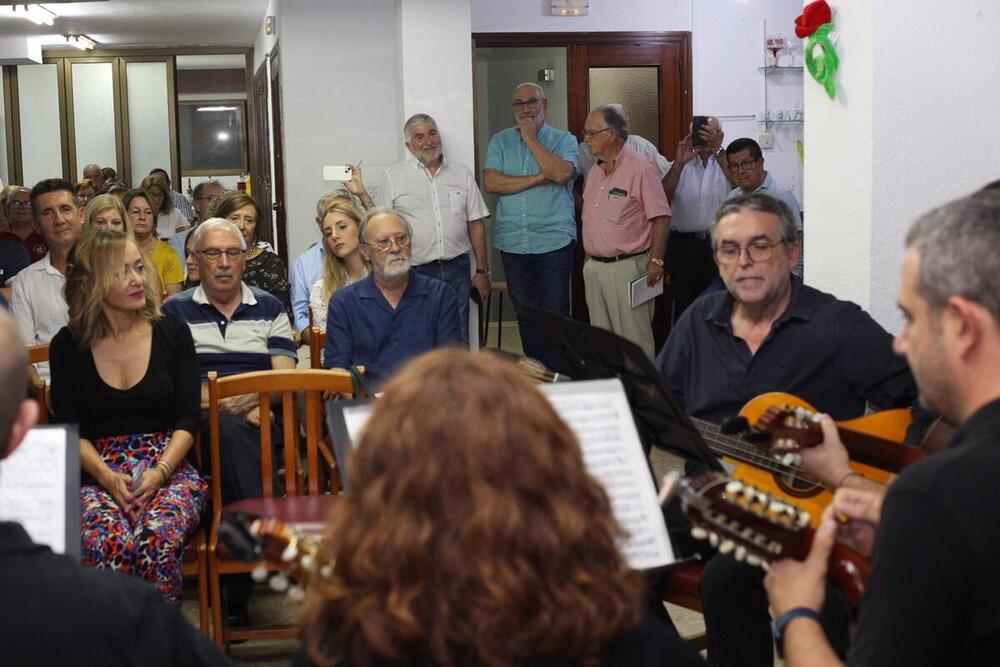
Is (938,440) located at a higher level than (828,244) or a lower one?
lower

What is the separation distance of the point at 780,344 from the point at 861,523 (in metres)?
1.26

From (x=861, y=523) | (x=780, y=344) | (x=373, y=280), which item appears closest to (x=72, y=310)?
(x=373, y=280)

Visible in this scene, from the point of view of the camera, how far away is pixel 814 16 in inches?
144

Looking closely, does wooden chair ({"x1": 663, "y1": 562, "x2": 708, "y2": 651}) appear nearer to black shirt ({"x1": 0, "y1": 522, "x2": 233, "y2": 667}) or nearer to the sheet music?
the sheet music

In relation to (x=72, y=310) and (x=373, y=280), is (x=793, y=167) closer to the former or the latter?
(x=373, y=280)

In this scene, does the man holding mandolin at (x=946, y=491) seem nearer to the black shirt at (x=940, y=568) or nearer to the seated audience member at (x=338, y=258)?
the black shirt at (x=940, y=568)

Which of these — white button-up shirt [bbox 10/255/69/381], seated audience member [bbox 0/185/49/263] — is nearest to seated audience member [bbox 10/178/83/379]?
white button-up shirt [bbox 10/255/69/381]

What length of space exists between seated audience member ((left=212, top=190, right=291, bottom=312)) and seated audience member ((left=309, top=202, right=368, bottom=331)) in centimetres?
55

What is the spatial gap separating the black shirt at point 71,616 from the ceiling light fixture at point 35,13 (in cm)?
938

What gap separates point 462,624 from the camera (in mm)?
1134

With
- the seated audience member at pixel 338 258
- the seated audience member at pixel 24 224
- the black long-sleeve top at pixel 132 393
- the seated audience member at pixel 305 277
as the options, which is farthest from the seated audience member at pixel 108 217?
the black long-sleeve top at pixel 132 393

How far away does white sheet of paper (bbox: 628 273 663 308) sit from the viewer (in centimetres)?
617

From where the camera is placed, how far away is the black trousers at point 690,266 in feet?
23.7

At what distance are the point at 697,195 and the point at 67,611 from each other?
619 cm
